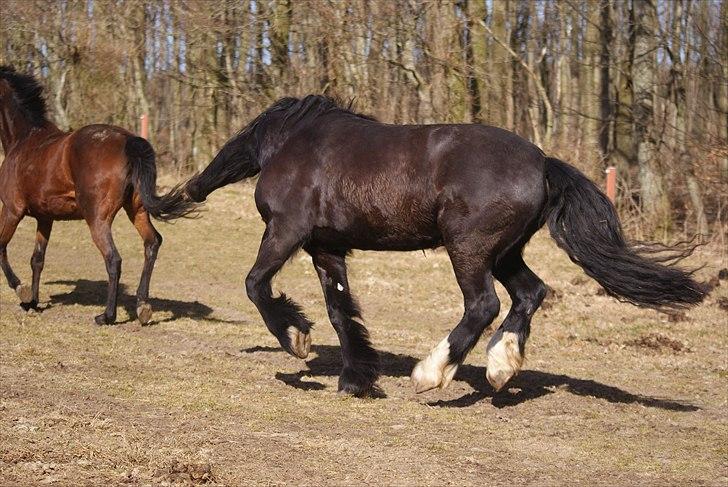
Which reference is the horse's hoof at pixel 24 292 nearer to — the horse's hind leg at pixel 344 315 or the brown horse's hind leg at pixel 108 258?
the brown horse's hind leg at pixel 108 258

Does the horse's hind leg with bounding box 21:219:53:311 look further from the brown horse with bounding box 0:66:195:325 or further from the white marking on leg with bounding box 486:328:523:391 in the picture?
the white marking on leg with bounding box 486:328:523:391

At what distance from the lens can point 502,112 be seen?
67.1ft

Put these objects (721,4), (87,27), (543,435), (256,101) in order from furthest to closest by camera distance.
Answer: (87,27), (256,101), (721,4), (543,435)

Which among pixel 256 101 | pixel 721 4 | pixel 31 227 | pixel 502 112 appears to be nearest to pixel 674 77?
pixel 721 4

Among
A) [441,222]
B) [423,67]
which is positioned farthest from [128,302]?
[423,67]

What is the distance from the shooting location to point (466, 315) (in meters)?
6.69

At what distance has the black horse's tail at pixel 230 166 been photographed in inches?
306

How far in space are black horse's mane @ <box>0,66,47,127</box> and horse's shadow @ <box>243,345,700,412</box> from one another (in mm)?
4305

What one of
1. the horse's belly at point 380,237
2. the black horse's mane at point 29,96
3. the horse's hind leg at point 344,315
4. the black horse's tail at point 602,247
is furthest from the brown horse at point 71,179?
the black horse's tail at point 602,247

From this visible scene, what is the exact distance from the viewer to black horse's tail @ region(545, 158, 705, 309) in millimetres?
6781

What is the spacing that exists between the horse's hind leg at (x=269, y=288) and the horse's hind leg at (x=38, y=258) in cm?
491

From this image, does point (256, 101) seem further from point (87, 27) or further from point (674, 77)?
point (674, 77)

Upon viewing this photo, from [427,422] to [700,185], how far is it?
13.2 metres

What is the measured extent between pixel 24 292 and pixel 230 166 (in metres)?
4.14
